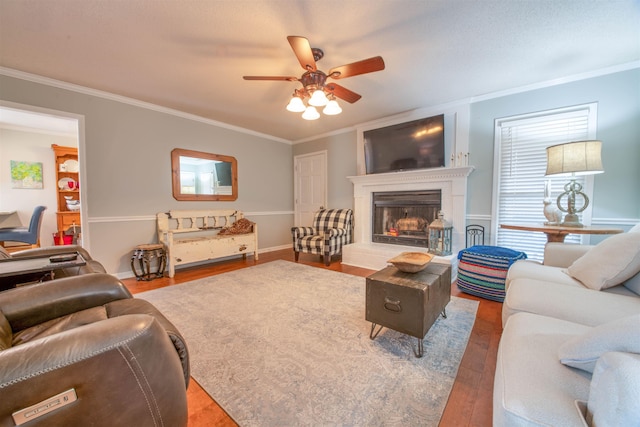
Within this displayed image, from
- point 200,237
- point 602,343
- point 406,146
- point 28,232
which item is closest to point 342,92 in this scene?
point 406,146

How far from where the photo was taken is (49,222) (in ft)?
15.8

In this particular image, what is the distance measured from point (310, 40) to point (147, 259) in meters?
3.23

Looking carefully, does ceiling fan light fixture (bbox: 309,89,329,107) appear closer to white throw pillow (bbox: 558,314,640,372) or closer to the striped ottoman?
white throw pillow (bbox: 558,314,640,372)

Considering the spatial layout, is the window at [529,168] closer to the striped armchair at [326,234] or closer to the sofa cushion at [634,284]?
the sofa cushion at [634,284]

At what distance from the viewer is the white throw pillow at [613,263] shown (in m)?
1.36

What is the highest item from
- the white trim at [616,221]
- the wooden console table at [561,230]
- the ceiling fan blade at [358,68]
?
the ceiling fan blade at [358,68]

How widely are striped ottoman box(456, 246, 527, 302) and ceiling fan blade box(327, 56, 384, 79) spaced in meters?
2.14

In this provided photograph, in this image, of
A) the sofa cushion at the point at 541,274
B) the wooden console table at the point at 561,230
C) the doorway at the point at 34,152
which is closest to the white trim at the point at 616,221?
the wooden console table at the point at 561,230

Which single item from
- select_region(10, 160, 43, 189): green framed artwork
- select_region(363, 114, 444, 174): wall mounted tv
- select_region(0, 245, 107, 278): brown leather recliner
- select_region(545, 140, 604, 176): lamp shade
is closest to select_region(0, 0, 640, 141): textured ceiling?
select_region(363, 114, 444, 174): wall mounted tv

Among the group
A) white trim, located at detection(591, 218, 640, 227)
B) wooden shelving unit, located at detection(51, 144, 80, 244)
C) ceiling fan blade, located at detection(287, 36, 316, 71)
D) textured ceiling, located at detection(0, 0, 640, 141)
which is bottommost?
white trim, located at detection(591, 218, 640, 227)

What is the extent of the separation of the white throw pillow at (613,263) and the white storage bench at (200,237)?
12.9 feet

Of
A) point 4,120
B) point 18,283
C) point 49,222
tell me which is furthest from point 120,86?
point 49,222

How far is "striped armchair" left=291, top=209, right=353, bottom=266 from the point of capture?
3914 mm

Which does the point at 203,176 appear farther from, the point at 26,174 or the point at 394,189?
the point at 26,174
